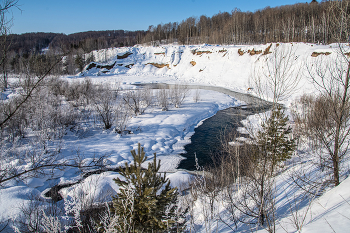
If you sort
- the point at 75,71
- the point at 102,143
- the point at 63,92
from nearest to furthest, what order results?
the point at 102,143, the point at 63,92, the point at 75,71

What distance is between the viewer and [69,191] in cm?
679

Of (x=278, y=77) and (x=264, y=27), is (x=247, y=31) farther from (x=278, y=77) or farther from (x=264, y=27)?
(x=278, y=77)

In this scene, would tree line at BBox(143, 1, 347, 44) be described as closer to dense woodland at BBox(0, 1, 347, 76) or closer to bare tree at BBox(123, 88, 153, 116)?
dense woodland at BBox(0, 1, 347, 76)

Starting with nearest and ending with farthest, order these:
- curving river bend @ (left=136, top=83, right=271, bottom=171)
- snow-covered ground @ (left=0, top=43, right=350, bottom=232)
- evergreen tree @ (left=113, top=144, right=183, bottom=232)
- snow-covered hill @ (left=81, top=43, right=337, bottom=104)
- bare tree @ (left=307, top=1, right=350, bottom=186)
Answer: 1. evergreen tree @ (left=113, top=144, right=183, bottom=232)
2. snow-covered ground @ (left=0, top=43, right=350, bottom=232)
3. bare tree @ (left=307, top=1, right=350, bottom=186)
4. curving river bend @ (left=136, top=83, right=271, bottom=171)
5. snow-covered hill @ (left=81, top=43, right=337, bottom=104)

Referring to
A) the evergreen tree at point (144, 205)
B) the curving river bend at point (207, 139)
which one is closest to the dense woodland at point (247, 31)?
the curving river bend at point (207, 139)

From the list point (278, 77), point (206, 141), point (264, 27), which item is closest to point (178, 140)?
point (206, 141)

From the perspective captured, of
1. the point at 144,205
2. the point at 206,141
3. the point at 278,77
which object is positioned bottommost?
the point at 206,141

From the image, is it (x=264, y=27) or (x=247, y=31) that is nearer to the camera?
(x=264, y=27)

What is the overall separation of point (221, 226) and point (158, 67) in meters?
48.4

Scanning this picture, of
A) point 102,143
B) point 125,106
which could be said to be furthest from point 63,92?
point 102,143

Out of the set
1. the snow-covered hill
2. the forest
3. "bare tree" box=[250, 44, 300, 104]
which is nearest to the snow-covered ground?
the forest

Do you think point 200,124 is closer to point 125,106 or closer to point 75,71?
point 125,106

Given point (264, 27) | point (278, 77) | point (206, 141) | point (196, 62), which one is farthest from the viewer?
point (264, 27)

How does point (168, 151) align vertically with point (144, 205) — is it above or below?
below
